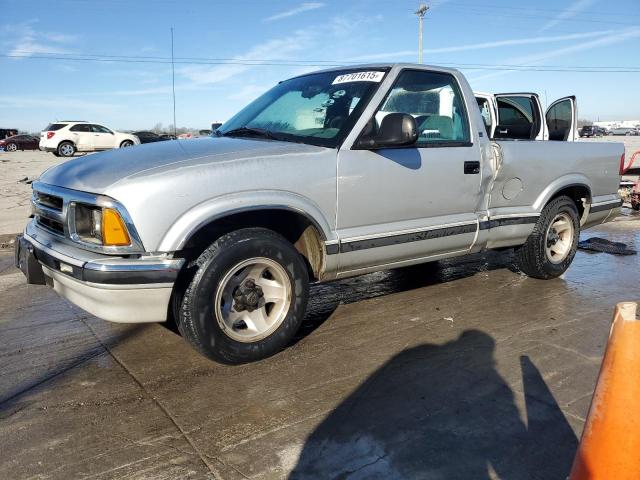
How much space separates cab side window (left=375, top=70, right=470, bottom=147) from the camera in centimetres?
418

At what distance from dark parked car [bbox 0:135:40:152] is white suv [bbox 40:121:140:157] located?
14.2 m

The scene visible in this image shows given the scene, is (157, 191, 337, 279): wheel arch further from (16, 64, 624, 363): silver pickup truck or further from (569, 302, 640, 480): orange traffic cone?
(569, 302, 640, 480): orange traffic cone

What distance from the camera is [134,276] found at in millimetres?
3000

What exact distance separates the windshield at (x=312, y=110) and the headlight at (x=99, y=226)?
1.40 meters

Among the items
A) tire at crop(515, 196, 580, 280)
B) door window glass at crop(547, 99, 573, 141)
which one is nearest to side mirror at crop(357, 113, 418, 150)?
tire at crop(515, 196, 580, 280)

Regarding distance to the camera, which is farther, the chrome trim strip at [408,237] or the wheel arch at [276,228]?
the chrome trim strip at [408,237]

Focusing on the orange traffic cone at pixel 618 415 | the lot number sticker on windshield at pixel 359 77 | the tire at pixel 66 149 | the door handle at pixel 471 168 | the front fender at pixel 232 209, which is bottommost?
the orange traffic cone at pixel 618 415

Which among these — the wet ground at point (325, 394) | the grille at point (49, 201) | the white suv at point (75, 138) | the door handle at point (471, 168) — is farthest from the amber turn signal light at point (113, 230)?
the white suv at point (75, 138)

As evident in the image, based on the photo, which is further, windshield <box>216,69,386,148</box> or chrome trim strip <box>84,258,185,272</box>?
windshield <box>216,69,386,148</box>

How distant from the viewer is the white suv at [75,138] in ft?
84.7

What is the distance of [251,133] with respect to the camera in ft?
13.7

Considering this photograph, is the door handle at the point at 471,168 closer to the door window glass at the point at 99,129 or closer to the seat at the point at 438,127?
the seat at the point at 438,127

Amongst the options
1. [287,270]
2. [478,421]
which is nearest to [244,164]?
[287,270]

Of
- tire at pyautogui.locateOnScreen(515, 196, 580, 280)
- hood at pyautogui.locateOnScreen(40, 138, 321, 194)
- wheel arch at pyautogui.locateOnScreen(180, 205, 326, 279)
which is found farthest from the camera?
tire at pyautogui.locateOnScreen(515, 196, 580, 280)
